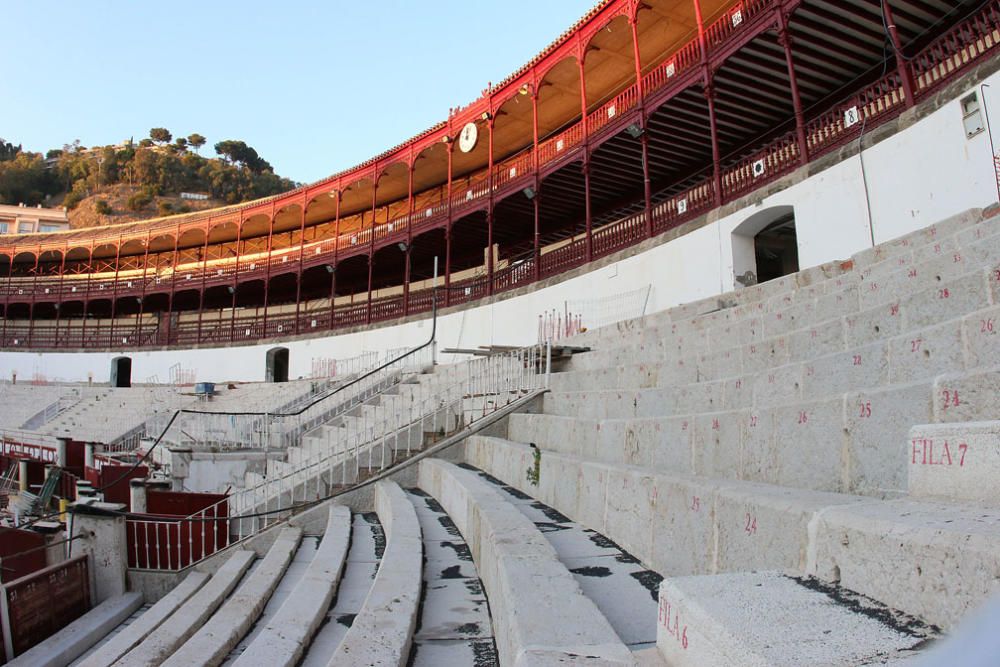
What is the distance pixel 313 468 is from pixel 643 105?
13.1 m

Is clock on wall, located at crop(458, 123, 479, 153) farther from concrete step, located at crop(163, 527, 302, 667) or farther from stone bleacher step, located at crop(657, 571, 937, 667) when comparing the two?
stone bleacher step, located at crop(657, 571, 937, 667)

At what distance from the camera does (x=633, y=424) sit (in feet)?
15.9

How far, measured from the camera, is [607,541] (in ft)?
13.1

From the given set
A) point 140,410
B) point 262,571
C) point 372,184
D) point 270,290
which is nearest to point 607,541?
point 262,571

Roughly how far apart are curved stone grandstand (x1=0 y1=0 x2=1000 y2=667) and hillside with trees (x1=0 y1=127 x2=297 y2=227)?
162 feet

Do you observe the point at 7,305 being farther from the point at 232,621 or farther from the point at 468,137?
the point at 232,621

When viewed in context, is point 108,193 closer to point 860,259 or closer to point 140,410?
point 140,410

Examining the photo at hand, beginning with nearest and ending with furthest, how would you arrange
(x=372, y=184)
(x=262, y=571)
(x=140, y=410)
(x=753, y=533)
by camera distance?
(x=753, y=533) < (x=262, y=571) < (x=140, y=410) < (x=372, y=184)

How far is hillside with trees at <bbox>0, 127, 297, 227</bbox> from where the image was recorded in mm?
68500

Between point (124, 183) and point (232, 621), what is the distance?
278 ft

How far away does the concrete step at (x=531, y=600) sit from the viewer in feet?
6.94

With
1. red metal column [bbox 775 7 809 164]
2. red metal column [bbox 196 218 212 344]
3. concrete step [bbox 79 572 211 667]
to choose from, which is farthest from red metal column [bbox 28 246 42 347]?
red metal column [bbox 775 7 809 164]

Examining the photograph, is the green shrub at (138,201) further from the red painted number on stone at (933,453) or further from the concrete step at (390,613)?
the red painted number on stone at (933,453)

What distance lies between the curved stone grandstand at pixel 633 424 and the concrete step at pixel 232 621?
4 centimetres
